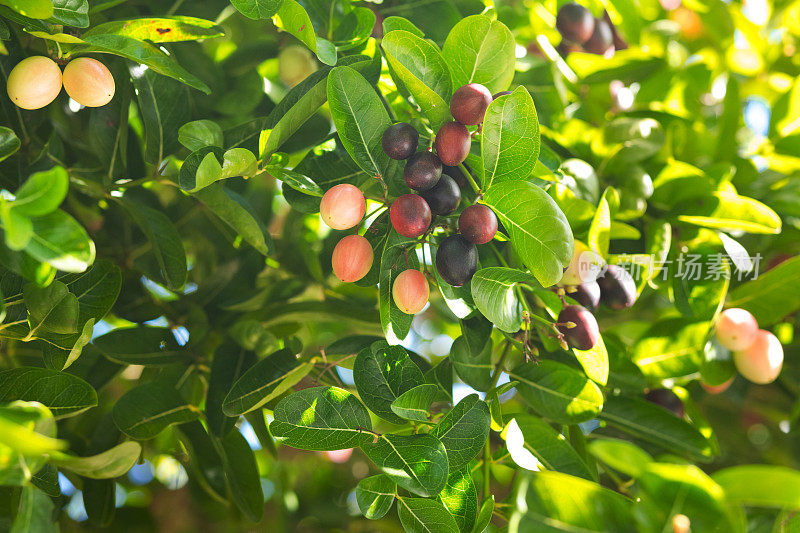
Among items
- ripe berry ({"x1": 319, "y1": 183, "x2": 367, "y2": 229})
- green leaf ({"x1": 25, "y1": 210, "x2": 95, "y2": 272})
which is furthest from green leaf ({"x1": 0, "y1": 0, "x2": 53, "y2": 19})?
ripe berry ({"x1": 319, "y1": 183, "x2": 367, "y2": 229})

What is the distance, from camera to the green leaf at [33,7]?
624 millimetres

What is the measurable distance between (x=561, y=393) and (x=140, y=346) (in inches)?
23.3

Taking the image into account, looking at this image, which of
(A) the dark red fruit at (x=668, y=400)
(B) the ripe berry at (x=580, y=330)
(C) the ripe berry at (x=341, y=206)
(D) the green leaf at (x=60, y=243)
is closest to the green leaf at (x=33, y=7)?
(D) the green leaf at (x=60, y=243)

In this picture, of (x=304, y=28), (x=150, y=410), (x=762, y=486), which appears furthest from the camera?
(x=150, y=410)

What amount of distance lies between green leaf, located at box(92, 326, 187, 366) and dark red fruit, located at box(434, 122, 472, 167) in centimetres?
51

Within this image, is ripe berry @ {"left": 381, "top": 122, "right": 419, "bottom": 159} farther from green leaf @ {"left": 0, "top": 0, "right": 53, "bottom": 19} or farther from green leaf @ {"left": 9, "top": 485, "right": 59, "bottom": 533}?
green leaf @ {"left": 9, "top": 485, "right": 59, "bottom": 533}

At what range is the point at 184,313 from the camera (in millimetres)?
1008

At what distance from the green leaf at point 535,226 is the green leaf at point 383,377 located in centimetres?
20

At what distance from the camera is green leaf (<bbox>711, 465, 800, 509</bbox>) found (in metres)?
0.46

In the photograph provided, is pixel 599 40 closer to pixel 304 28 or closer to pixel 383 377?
pixel 304 28

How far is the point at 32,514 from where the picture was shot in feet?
1.76

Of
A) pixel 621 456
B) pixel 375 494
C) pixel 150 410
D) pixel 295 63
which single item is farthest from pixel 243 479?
pixel 295 63

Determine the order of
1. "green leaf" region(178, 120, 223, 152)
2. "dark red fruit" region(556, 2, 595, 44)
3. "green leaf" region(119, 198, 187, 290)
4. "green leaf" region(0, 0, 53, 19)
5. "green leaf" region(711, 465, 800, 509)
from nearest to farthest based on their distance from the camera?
"green leaf" region(711, 465, 800, 509) < "green leaf" region(0, 0, 53, 19) < "green leaf" region(178, 120, 223, 152) < "green leaf" region(119, 198, 187, 290) < "dark red fruit" region(556, 2, 595, 44)

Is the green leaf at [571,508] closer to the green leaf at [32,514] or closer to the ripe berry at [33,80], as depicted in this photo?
the green leaf at [32,514]
